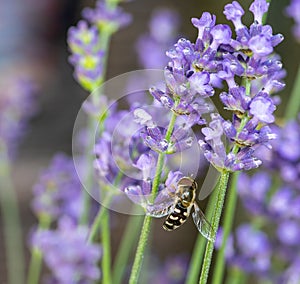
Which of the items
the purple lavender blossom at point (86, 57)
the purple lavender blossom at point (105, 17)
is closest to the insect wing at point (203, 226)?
the purple lavender blossom at point (86, 57)

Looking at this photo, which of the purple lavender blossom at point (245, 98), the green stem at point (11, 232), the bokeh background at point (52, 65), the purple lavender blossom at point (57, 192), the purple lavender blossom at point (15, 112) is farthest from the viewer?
the bokeh background at point (52, 65)

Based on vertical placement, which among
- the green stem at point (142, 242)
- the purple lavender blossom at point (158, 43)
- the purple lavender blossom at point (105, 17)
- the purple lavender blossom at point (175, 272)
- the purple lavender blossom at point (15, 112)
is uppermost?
the purple lavender blossom at point (158, 43)

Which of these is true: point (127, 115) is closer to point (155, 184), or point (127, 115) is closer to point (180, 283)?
point (155, 184)

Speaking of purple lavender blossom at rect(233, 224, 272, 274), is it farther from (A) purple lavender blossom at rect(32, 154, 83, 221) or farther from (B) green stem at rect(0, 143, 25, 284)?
(B) green stem at rect(0, 143, 25, 284)

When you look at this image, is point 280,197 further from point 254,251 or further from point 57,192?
point 57,192

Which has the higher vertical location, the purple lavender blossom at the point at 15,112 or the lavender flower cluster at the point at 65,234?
the purple lavender blossom at the point at 15,112

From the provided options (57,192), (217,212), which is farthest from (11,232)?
(217,212)

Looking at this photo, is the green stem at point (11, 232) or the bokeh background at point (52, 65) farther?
the bokeh background at point (52, 65)

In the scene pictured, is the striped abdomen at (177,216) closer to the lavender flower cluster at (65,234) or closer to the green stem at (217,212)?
the green stem at (217,212)
